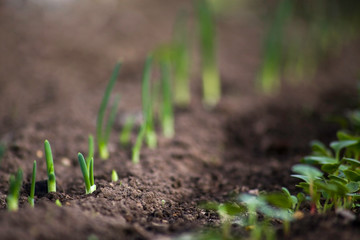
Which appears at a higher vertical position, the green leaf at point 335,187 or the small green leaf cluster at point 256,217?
the green leaf at point 335,187

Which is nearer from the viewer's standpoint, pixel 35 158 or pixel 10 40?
pixel 35 158

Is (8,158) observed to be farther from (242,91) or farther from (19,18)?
(19,18)

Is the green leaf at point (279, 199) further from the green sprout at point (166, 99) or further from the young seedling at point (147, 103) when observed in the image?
the green sprout at point (166, 99)

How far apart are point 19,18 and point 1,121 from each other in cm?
134

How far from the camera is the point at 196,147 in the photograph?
1.65m

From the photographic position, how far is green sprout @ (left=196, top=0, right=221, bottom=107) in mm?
1985

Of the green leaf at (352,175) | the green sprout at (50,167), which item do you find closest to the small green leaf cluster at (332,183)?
the green leaf at (352,175)

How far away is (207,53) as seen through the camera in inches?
82.1

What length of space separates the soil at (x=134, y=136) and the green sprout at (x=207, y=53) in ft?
0.30

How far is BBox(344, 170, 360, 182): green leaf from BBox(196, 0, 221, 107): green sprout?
117cm

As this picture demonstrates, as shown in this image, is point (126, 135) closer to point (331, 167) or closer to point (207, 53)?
point (207, 53)

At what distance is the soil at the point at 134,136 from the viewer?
92 centimetres

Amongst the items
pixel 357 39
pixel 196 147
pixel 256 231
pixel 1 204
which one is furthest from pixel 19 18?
pixel 357 39

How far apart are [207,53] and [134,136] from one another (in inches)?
28.8
